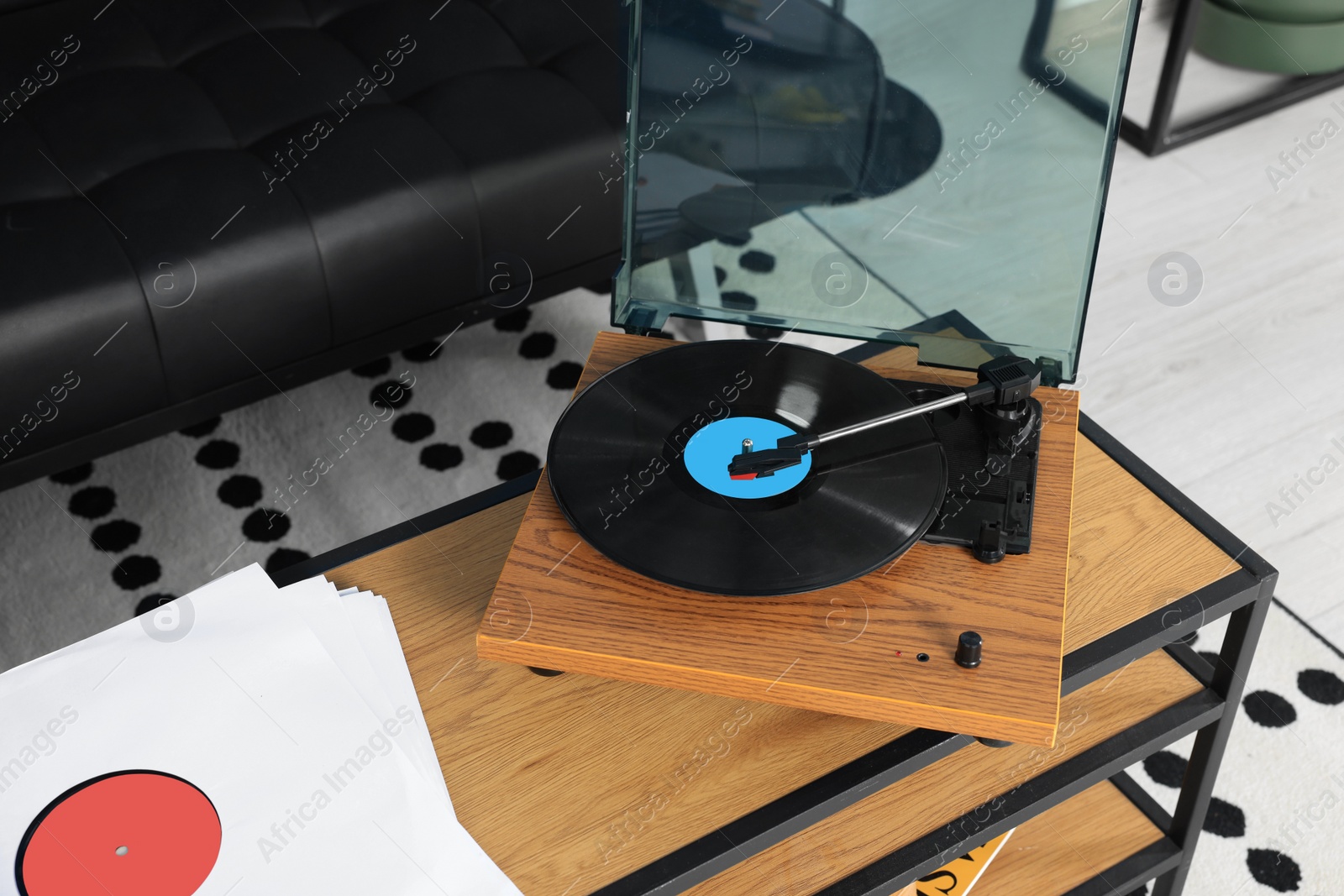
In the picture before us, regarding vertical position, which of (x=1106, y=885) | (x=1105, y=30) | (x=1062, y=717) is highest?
(x=1105, y=30)

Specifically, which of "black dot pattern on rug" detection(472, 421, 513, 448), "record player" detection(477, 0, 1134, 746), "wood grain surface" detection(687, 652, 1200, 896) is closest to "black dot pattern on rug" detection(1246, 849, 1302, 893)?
"wood grain surface" detection(687, 652, 1200, 896)

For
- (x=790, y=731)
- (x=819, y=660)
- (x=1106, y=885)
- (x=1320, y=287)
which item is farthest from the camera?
(x=1320, y=287)

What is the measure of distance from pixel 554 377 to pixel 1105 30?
113cm

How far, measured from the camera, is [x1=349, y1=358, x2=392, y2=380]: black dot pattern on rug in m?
1.92

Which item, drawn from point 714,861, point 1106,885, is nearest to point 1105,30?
point 714,861

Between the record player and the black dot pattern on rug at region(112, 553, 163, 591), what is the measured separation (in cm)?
84

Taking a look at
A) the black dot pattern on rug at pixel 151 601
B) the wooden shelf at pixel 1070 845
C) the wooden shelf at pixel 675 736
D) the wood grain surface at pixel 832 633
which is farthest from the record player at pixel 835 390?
the black dot pattern on rug at pixel 151 601

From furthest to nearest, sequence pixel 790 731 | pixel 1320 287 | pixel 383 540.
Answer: pixel 1320 287 → pixel 383 540 → pixel 790 731

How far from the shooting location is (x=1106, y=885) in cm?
118

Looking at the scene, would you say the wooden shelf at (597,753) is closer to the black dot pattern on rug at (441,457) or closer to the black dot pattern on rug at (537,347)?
the black dot pattern on rug at (441,457)

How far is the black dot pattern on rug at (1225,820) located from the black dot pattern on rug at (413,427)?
1.12 m

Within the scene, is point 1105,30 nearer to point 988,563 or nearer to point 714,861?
point 988,563

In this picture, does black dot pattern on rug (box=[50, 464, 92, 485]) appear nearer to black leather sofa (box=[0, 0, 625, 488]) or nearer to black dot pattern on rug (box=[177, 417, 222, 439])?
black dot pattern on rug (box=[177, 417, 222, 439])

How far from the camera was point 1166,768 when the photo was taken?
1.45m
